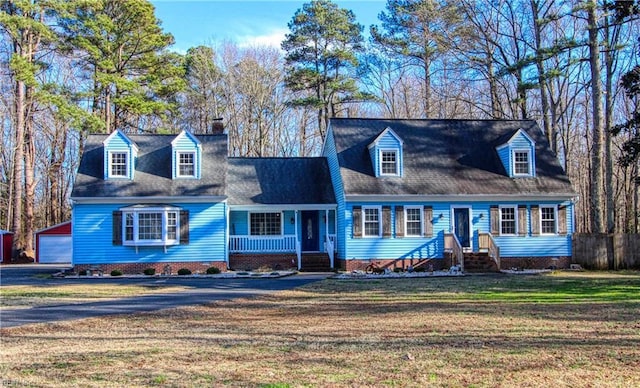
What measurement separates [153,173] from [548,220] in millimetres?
18082

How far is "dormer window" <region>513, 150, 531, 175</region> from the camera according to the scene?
28531 millimetres

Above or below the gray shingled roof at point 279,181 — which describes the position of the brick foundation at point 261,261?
below

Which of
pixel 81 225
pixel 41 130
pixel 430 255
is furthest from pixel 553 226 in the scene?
pixel 41 130

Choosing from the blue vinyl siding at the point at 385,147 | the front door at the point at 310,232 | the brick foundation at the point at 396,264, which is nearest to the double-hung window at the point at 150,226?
the front door at the point at 310,232

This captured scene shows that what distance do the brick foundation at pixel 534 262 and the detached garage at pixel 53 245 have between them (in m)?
25.7

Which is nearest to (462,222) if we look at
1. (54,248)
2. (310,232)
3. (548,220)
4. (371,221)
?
(548,220)

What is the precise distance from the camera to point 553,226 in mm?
27750

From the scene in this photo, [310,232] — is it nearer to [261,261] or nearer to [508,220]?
[261,261]

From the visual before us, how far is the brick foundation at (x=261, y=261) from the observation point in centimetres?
2741

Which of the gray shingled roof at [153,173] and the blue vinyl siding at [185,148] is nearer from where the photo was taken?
the gray shingled roof at [153,173]

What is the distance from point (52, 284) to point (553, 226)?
69.2 ft

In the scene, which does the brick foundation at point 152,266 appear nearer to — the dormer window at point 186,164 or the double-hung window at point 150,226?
the double-hung window at point 150,226

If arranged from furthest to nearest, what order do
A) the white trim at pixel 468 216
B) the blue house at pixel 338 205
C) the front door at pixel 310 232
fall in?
the front door at pixel 310 232, the white trim at pixel 468 216, the blue house at pixel 338 205

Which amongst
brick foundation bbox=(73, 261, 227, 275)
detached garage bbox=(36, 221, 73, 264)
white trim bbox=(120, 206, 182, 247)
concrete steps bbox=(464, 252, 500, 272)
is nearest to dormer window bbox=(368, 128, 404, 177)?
concrete steps bbox=(464, 252, 500, 272)
